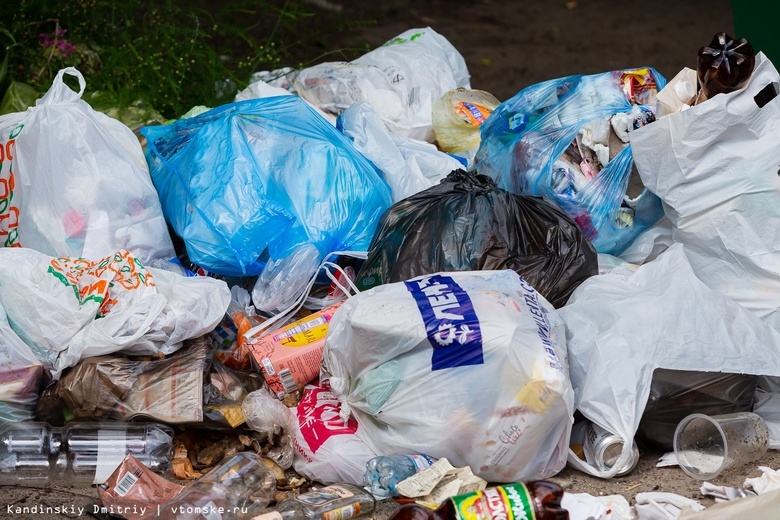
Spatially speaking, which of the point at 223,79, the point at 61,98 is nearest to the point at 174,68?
the point at 223,79

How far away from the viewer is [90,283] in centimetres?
244

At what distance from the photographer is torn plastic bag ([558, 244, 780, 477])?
7.42 feet

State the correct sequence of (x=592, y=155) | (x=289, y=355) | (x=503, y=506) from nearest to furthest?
(x=503, y=506) < (x=289, y=355) < (x=592, y=155)

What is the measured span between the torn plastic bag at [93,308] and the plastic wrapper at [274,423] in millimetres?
264

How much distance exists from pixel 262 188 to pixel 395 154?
58 cm

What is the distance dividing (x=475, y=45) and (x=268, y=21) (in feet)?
3.92

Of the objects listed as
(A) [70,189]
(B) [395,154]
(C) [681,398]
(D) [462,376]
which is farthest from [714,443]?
(A) [70,189]

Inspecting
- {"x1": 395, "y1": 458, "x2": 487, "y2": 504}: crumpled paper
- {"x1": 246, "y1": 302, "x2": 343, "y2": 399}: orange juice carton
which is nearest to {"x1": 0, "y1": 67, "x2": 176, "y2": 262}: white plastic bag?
{"x1": 246, "y1": 302, "x2": 343, "y2": 399}: orange juice carton

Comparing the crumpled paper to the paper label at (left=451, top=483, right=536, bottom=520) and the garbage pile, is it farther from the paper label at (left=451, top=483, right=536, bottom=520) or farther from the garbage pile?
the paper label at (left=451, top=483, right=536, bottom=520)

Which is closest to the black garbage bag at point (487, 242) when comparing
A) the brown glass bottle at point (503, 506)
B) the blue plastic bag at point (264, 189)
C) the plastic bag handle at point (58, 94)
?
the blue plastic bag at point (264, 189)

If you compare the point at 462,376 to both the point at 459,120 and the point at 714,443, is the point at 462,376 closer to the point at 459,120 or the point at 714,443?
the point at 714,443

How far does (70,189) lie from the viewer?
268 cm

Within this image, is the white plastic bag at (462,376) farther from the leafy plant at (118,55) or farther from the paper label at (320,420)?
the leafy plant at (118,55)

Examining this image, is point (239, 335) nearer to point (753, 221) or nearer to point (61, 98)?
point (61, 98)
